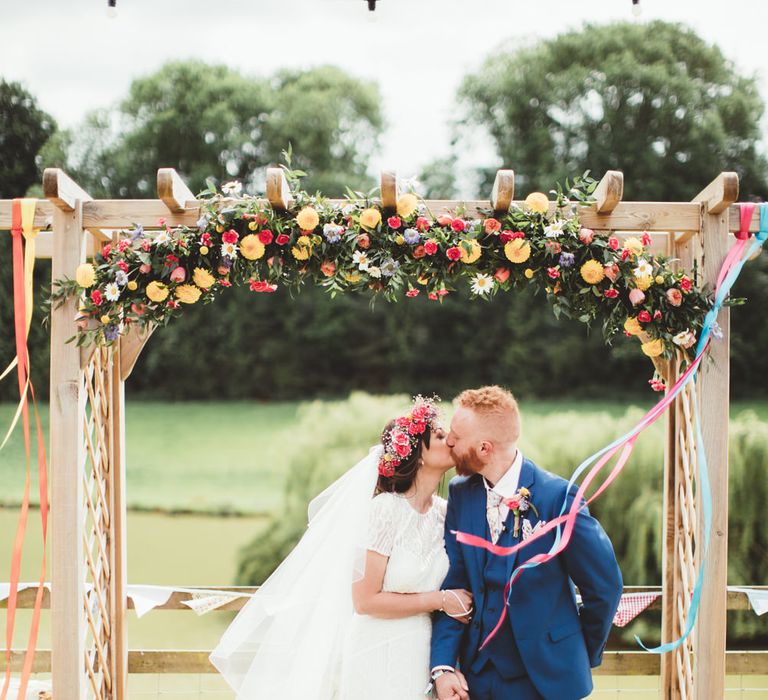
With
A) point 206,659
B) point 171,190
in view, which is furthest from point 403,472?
point 206,659

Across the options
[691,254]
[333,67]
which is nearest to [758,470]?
[691,254]

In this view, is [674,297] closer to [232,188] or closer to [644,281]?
[644,281]

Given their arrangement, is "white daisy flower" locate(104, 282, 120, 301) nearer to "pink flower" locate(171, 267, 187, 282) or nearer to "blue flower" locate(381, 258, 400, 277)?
"pink flower" locate(171, 267, 187, 282)

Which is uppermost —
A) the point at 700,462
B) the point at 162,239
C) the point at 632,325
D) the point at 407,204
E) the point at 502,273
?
the point at 407,204

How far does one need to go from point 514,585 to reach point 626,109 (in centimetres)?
1281

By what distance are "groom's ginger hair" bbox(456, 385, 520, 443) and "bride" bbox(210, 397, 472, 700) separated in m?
0.21

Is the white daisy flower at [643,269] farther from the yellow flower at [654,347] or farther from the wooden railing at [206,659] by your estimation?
the wooden railing at [206,659]

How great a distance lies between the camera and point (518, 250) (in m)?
3.26

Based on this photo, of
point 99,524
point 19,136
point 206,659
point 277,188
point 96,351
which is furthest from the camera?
point 19,136

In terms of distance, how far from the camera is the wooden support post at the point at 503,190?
3168mm

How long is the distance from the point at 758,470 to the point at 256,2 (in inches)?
541

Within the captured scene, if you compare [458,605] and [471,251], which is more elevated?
[471,251]

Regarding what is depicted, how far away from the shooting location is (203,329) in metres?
14.1

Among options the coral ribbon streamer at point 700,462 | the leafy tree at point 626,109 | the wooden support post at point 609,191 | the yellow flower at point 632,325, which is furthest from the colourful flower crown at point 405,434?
the leafy tree at point 626,109
